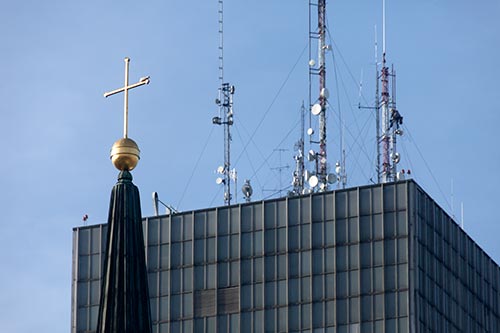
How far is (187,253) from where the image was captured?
181 meters

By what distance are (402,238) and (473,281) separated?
12515 mm

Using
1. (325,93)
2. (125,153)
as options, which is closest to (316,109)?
(325,93)

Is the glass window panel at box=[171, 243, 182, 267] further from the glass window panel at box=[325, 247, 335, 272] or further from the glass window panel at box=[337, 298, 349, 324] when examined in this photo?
the glass window panel at box=[337, 298, 349, 324]

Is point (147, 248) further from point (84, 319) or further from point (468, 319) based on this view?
point (468, 319)

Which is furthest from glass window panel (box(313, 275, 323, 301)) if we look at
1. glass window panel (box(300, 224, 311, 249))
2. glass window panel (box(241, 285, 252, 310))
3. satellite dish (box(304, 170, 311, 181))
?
satellite dish (box(304, 170, 311, 181))

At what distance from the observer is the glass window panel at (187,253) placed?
180500mm

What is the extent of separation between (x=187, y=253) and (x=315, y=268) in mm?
11935

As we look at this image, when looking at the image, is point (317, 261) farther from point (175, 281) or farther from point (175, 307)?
point (175, 307)

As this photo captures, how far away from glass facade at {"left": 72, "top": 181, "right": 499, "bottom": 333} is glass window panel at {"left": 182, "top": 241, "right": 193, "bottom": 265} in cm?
8

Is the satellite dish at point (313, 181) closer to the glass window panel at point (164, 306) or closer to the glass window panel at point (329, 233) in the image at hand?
the glass window panel at point (329, 233)

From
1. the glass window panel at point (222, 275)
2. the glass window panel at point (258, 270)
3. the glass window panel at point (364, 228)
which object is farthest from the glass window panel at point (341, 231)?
the glass window panel at point (222, 275)

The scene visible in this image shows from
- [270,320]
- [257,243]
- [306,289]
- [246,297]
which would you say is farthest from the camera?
[257,243]

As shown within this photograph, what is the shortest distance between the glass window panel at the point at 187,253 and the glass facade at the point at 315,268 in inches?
3.0

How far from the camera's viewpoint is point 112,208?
99250 millimetres
